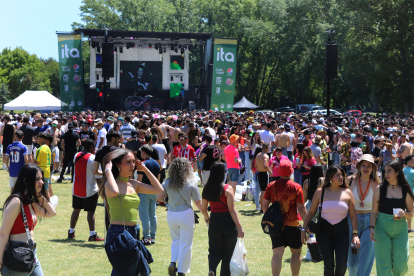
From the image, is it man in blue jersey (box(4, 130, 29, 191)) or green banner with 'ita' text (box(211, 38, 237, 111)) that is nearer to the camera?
man in blue jersey (box(4, 130, 29, 191))

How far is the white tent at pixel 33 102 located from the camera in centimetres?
3042

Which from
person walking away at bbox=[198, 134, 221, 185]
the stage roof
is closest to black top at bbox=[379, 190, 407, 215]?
person walking away at bbox=[198, 134, 221, 185]

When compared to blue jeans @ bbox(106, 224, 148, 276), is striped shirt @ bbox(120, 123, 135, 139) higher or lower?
higher

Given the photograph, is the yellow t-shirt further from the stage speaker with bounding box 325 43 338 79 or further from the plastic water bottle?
the stage speaker with bounding box 325 43 338 79

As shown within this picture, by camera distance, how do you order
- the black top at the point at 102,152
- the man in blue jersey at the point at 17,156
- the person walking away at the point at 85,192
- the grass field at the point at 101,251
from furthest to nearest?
the man in blue jersey at the point at 17,156, the person walking away at the point at 85,192, the black top at the point at 102,152, the grass field at the point at 101,251

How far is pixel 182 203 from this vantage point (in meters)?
5.52

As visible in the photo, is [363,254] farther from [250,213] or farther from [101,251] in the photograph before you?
[250,213]

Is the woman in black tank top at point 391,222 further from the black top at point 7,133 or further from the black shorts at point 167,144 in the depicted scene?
the black top at point 7,133

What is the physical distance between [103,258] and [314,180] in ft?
10.9

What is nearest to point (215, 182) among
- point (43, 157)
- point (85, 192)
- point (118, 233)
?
point (118, 233)

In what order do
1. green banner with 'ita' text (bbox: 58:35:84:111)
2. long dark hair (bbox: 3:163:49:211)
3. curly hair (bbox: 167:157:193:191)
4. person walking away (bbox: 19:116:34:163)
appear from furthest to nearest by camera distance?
green banner with 'ita' text (bbox: 58:35:84:111) → person walking away (bbox: 19:116:34:163) → curly hair (bbox: 167:157:193:191) → long dark hair (bbox: 3:163:49:211)

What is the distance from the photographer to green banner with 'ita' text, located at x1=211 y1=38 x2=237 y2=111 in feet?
97.0

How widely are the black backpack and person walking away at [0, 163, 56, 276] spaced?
2262 mm

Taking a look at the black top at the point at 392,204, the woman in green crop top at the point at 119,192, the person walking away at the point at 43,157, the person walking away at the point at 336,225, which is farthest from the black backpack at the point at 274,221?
the person walking away at the point at 43,157
